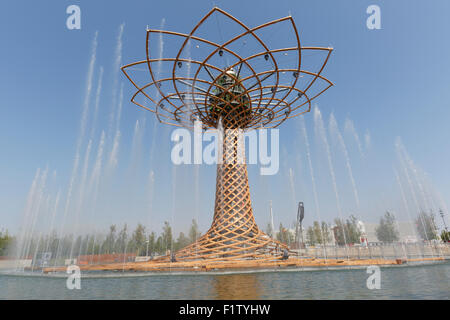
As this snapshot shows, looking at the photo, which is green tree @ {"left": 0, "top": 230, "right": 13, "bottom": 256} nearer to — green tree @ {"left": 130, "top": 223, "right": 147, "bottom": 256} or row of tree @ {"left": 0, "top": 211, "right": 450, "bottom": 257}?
row of tree @ {"left": 0, "top": 211, "right": 450, "bottom": 257}

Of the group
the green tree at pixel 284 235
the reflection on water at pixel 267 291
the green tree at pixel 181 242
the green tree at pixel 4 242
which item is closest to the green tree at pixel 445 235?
the green tree at pixel 284 235

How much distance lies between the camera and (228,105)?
59.4ft

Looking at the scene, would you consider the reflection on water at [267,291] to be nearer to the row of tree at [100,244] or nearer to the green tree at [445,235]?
the row of tree at [100,244]

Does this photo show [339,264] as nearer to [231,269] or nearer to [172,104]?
[231,269]

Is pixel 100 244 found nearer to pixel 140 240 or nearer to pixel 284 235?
pixel 140 240

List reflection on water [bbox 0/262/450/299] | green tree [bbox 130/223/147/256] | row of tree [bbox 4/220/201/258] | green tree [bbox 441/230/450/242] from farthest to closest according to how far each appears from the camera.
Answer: green tree [bbox 130/223/147/256]
green tree [bbox 441/230/450/242]
row of tree [bbox 4/220/201/258]
reflection on water [bbox 0/262/450/299]

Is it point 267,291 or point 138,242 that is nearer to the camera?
point 267,291

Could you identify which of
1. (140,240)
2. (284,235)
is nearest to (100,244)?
(140,240)

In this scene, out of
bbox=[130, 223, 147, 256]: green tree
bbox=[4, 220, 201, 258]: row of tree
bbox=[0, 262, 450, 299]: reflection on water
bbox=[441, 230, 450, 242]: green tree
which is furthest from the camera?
bbox=[130, 223, 147, 256]: green tree

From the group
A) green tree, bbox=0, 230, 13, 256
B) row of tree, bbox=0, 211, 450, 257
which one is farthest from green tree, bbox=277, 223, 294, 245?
green tree, bbox=0, 230, 13, 256

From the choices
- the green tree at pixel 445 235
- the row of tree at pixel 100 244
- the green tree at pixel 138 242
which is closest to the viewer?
the row of tree at pixel 100 244
